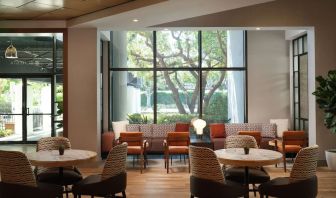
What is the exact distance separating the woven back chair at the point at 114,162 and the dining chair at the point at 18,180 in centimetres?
61

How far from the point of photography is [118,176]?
421 centimetres

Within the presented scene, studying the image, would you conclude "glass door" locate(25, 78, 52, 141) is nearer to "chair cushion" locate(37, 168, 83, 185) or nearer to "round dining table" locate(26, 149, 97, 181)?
"chair cushion" locate(37, 168, 83, 185)

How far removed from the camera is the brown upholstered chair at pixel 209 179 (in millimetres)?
3944

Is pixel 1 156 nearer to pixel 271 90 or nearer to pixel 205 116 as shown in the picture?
pixel 205 116

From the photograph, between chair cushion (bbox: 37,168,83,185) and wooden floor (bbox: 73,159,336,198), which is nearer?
chair cushion (bbox: 37,168,83,185)

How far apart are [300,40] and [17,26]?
282 inches

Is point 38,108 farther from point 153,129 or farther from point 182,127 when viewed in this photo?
point 182,127

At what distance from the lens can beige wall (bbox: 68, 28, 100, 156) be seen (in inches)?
314

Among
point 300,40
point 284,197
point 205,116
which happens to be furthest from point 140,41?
point 284,197

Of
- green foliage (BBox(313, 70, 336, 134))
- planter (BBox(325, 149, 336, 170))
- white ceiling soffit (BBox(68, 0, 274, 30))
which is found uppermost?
white ceiling soffit (BBox(68, 0, 274, 30))

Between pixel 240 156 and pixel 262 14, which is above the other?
pixel 262 14

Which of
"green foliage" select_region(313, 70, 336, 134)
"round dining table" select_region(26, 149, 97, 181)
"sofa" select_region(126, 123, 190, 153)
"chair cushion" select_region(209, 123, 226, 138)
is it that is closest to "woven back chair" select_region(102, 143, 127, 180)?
"round dining table" select_region(26, 149, 97, 181)

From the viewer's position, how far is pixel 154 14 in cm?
696

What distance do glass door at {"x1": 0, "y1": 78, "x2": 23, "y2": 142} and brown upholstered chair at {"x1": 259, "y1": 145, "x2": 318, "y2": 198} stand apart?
9650 millimetres
